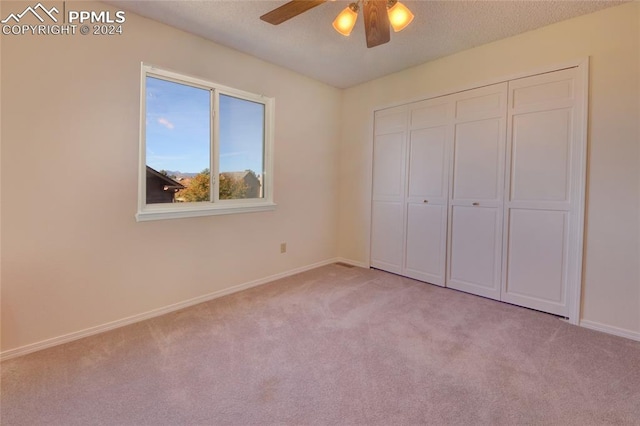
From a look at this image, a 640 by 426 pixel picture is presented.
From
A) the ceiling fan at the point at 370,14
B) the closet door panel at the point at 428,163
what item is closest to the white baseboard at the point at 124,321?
the closet door panel at the point at 428,163

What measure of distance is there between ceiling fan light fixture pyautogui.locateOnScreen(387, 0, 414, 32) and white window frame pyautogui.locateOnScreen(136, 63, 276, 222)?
5.81 ft

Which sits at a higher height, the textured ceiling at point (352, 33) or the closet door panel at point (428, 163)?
the textured ceiling at point (352, 33)

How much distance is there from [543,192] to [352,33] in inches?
85.3

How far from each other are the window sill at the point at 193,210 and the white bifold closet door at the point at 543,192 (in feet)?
8.12

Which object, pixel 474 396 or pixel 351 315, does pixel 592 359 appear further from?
pixel 351 315

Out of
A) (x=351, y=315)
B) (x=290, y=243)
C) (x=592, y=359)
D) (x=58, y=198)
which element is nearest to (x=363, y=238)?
(x=290, y=243)

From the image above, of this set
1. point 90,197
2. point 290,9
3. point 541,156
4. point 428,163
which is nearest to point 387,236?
point 428,163

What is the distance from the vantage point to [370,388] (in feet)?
5.34

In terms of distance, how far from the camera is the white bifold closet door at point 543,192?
2414 millimetres

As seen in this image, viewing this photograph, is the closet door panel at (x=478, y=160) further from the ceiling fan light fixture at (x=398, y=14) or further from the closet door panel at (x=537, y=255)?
the ceiling fan light fixture at (x=398, y=14)

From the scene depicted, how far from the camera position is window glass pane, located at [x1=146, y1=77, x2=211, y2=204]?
8.27ft

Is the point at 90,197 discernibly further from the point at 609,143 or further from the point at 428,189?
the point at 609,143

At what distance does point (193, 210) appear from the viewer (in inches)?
106

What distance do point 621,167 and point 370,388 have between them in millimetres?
2434
